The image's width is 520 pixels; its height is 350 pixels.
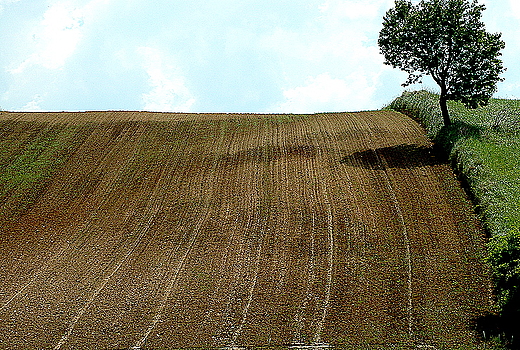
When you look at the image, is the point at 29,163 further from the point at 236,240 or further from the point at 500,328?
the point at 500,328

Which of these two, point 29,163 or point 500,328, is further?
point 29,163

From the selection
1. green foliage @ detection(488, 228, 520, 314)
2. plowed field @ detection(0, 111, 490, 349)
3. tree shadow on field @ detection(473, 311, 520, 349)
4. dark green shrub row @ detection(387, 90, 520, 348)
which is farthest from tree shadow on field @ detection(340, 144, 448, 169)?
tree shadow on field @ detection(473, 311, 520, 349)

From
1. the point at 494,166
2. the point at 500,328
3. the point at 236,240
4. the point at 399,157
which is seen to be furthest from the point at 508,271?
the point at 399,157

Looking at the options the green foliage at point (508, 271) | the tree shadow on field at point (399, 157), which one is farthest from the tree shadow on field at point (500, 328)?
the tree shadow on field at point (399, 157)

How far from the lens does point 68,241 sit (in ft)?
93.1

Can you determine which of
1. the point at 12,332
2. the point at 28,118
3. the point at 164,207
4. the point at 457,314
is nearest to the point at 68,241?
the point at 164,207

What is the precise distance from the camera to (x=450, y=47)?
126 ft

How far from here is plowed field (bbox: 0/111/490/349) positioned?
19.5 meters

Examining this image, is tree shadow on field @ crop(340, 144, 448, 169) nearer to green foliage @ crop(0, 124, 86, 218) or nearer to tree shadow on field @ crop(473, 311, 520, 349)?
tree shadow on field @ crop(473, 311, 520, 349)

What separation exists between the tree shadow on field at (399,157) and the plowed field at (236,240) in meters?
0.17

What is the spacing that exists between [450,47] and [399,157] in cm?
791

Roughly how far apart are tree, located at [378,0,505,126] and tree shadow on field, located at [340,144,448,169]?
4.17m

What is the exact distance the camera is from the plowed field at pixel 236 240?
63.9 ft

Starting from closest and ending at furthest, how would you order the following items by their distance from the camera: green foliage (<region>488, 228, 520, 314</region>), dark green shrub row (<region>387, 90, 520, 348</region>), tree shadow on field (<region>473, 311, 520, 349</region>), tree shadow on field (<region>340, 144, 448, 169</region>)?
tree shadow on field (<region>473, 311, 520, 349</region>) → green foliage (<region>488, 228, 520, 314</region>) → dark green shrub row (<region>387, 90, 520, 348</region>) → tree shadow on field (<region>340, 144, 448, 169</region>)
